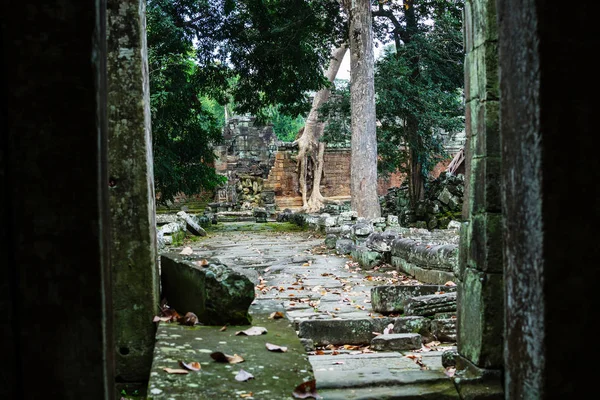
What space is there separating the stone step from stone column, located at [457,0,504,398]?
0.16m

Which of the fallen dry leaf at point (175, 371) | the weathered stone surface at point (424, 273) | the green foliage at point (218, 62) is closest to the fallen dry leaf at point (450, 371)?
the fallen dry leaf at point (175, 371)

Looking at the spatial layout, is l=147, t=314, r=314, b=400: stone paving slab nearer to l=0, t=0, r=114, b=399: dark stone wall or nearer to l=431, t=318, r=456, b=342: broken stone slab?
l=0, t=0, r=114, b=399: dark stone wall

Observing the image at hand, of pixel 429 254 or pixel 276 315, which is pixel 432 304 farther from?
pixel 429 254

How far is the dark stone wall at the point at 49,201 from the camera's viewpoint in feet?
5.49

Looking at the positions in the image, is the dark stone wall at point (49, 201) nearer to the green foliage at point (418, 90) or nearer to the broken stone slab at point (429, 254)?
the broken stone slab at point (429, 254)

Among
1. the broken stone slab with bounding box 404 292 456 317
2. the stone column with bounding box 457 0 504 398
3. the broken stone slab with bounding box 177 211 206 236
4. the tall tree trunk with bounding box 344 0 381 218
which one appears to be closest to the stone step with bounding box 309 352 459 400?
the stone column with bounding box 457 0 504 398

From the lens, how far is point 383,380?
3717 millimetres

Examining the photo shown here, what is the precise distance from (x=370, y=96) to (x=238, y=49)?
4893 mm

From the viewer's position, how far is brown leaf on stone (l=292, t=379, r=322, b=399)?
8.36ft

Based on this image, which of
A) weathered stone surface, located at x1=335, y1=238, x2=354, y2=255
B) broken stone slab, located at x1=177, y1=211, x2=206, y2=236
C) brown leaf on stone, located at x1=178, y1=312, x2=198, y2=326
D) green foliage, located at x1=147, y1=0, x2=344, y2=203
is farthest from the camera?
broken stone slab, located at x1=177, y1=211, x2=206, y2=236

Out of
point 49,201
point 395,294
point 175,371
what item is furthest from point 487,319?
point 395,294

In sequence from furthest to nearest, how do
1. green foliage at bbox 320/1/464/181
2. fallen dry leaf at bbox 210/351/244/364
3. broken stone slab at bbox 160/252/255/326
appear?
1. green foliage at bbox 320/1/464/181
2. broken stone slab at bbox 160/252/255/326
3. fallen dry leaf at bbox 210/351/244/364

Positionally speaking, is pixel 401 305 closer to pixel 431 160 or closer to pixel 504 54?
pixel 504 54

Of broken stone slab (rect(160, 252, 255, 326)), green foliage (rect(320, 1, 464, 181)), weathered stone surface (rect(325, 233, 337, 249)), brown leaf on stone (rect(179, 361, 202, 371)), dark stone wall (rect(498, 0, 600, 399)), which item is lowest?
weathered stone surface (rect(325, 233, 337, 249))
